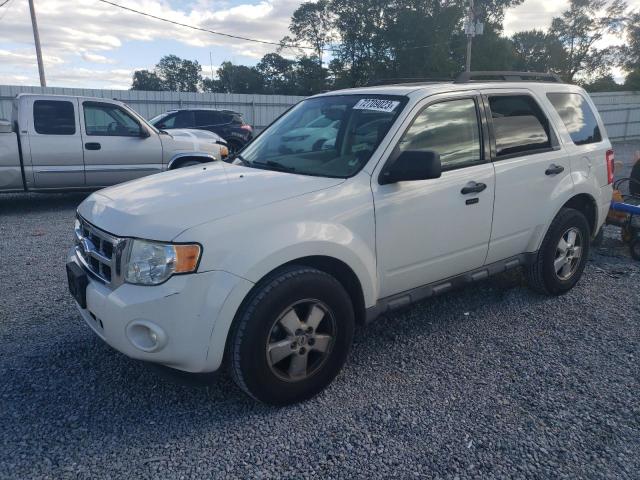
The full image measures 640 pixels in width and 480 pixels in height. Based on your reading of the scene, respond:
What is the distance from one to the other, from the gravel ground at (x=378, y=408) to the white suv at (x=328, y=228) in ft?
1.10

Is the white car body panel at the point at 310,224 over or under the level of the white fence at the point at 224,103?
under

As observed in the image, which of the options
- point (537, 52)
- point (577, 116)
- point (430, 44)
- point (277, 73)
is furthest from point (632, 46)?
point (577, 116)

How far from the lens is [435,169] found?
2.95 metres

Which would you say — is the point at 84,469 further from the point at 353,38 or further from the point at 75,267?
the point at 353,38

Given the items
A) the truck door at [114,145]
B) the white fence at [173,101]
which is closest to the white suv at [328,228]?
the truck door at [114,145]

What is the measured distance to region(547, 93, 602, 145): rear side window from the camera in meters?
4.45

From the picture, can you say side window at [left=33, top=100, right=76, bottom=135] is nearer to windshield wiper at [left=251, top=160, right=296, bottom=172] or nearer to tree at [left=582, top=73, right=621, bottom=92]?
windshield wiper at [left=251, top=160, right=296, bottom=172]

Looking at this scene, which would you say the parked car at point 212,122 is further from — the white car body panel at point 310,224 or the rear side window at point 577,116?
the white car body panel at point 310,224

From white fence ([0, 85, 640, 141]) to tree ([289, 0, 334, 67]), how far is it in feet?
116

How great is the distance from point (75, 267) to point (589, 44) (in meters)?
58.7

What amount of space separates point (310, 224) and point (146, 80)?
78.7m

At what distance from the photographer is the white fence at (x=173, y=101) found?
17.4m

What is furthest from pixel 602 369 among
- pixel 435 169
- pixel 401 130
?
pixel 401 130

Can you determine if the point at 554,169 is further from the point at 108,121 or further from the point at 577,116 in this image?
the point at 108,121
